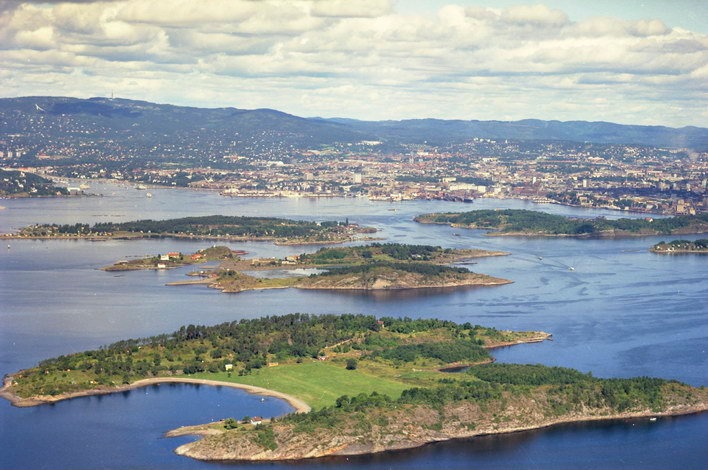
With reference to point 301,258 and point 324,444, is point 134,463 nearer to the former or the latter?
point 324,444

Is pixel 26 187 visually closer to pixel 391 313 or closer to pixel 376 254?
pixel 376 254

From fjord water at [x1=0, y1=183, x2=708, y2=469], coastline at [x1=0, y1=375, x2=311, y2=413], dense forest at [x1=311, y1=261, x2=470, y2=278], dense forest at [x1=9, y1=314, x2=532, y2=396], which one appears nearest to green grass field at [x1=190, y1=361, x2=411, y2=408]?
coastline at [x1=0, y1=375, x2=311, y2=413]

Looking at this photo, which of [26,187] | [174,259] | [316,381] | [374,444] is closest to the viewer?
[374,444]

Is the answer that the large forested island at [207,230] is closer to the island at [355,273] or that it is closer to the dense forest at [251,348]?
the island at [355,273]

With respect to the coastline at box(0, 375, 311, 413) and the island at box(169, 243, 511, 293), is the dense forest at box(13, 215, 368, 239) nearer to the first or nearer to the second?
the island at box(169, 243, 511, 293)

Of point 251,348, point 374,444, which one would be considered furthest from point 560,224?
point 374,444
